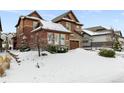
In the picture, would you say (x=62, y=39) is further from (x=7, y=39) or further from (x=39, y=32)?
(x=7, y=39)

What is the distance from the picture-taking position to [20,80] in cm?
670

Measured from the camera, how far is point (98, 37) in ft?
63.3

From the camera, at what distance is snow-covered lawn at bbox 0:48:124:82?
6.86 metres

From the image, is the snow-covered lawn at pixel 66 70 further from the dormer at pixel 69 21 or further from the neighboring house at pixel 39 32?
the dormer at pixel 69 21

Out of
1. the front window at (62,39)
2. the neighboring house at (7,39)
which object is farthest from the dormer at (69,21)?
the neighboring house at (7,39)

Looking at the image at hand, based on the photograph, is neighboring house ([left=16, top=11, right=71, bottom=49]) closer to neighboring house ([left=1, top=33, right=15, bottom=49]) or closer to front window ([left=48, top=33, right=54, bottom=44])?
front window ([left=48, top=33, right=54, bottom=44])

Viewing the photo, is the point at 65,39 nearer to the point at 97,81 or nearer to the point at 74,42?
the point at 74,42

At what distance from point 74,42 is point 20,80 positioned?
9.30m

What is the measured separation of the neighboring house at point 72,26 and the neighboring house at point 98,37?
4.57ft

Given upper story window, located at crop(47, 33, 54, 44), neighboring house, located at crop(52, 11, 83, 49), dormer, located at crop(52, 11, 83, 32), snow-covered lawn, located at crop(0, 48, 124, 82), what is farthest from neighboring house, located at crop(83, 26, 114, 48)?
snow-covered lawn, located at crop(0, 48, 124, 82)

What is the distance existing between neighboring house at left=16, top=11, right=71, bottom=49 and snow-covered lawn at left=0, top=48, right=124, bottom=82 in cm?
231

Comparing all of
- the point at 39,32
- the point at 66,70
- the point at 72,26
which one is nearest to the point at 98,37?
the point at 72,26

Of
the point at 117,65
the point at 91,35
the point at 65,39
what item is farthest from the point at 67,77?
the point at 91,35
